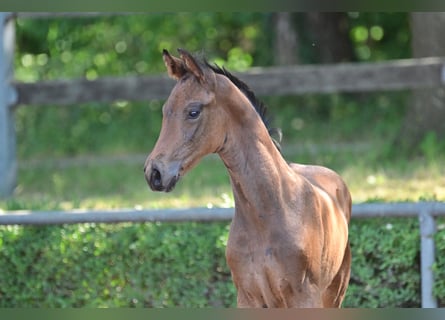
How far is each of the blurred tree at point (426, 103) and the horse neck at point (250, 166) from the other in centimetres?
515

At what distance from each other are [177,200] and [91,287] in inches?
65.0

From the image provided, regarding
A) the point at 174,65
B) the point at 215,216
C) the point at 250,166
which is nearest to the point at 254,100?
the point at 250,166

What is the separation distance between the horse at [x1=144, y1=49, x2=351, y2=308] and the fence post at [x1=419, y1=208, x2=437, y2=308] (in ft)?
4.97

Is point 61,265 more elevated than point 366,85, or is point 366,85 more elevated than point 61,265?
point 366,85

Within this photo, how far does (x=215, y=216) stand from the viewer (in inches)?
234

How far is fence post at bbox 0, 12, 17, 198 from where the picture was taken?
8180 millimetres

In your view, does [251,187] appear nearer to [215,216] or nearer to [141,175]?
[215,216]

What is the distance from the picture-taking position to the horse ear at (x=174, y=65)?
4.04 meters

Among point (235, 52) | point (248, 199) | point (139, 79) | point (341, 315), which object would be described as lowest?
point (235, 52)

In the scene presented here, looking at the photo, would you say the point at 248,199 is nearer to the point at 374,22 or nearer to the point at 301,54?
the point at 301,54

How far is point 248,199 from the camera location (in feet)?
13.9

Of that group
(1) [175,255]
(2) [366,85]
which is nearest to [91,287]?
(1) [175,255]

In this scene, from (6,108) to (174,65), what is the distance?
14.6ft

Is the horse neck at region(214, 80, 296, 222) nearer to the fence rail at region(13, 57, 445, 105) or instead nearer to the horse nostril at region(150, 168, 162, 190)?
the horse nostril at region(150, 168, 162, 190)
